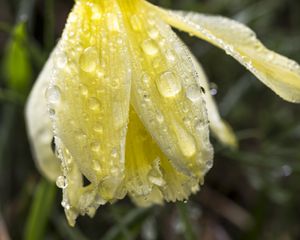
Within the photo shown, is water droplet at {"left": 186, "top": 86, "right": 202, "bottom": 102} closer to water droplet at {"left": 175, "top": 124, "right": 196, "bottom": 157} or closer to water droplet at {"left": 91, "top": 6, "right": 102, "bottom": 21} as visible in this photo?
water droplet at {"left": 175, "top": 124, "right": 196, "bottom": 157}

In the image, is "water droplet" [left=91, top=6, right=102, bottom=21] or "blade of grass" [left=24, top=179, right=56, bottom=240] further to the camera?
"blade of grass" [left=24, top=179, right=56, bottom=240]

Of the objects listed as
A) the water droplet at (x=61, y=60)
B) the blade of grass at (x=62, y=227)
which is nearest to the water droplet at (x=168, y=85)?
the water droplet at (x=61, y=60)

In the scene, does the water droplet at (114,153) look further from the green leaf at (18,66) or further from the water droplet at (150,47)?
the green leaf at (18,66)

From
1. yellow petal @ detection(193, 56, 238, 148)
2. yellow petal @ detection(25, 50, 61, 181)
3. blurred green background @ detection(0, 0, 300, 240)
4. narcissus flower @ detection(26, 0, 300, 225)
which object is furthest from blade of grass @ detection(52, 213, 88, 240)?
narcissus flower @ detection(26, 0, 300, 225)

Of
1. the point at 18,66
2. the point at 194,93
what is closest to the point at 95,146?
the point at 194,93

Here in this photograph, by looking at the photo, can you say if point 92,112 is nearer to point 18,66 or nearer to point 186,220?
point 186,220

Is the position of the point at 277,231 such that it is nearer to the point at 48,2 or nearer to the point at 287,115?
the point at 287,115
